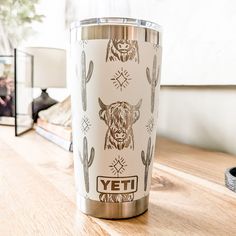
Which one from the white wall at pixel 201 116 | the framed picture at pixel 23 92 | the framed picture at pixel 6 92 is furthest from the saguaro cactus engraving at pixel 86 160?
the framed picture at pixel 6 92

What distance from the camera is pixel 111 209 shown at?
326mm

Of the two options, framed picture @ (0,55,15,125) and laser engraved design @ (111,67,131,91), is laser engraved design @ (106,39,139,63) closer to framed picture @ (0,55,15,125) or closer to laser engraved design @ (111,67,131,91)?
laser engraved design @ (111,67,131,91)

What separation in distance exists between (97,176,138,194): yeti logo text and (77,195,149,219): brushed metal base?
0.02 m

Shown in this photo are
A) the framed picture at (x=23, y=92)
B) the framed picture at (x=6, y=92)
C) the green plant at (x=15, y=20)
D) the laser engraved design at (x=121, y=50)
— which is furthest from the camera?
the green plant at (x=15, y=20)

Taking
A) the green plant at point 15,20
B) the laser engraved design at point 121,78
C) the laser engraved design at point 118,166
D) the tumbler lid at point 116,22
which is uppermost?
the green plant at point 15,20

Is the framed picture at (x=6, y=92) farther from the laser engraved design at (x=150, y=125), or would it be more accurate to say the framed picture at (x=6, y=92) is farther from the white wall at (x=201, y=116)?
the laser engraved design at (x=150, y=125)

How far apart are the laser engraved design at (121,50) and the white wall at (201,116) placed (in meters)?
0.49

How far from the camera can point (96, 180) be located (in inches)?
12.6

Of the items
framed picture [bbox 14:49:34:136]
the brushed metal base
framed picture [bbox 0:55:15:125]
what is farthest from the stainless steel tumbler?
framed picture [bbox 0:55:15:125]

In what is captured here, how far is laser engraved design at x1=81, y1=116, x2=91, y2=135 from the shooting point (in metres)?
0.31

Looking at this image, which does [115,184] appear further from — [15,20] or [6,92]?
[15,20]

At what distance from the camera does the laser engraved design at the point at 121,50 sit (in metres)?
0.29

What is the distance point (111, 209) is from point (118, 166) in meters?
0.05

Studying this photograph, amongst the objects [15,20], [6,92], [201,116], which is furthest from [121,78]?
[15,20]
